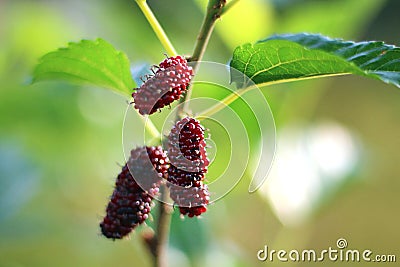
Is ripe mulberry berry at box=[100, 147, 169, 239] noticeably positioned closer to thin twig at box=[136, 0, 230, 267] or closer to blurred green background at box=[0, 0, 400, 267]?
thin twig at box=[136, 0, 230, 267]

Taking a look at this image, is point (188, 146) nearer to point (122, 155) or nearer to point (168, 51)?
point (168, 51)

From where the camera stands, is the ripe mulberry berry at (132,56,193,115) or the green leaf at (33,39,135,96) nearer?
the ripe mulberry berry at (132,56,193,115)

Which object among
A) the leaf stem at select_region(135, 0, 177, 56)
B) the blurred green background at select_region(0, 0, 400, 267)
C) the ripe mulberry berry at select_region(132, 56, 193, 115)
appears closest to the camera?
the ripe mulberry berry at select_region(132, 56, 193, 115)

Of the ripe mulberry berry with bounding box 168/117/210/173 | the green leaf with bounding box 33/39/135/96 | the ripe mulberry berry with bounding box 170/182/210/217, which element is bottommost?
the ripe mulberry berry with bounding box 170/182/210/217

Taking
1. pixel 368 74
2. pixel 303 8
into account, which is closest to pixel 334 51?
pixel 368 74

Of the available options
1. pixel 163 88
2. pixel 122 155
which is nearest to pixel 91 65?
pixel 163 88

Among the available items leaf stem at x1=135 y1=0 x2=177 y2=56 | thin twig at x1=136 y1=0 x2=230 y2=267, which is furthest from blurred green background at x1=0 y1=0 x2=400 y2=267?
leaf stem at x1=135 y1=0 x2=177 y2=56

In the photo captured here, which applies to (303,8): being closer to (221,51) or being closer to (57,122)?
(221,51)
